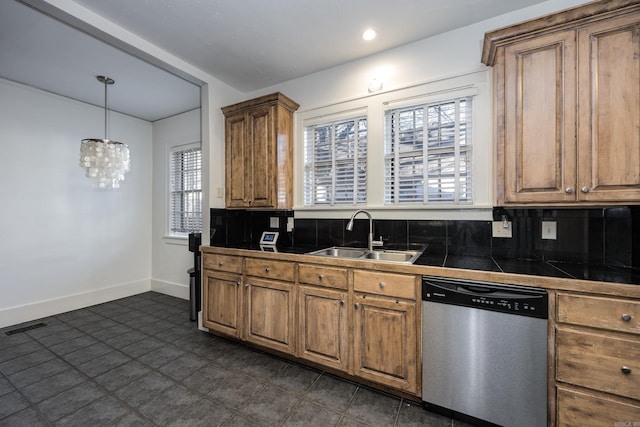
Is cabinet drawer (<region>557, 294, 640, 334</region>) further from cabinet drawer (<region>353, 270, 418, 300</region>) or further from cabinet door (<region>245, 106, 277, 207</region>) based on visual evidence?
cabinet door (<region>245, 106, 277, 207</region>)

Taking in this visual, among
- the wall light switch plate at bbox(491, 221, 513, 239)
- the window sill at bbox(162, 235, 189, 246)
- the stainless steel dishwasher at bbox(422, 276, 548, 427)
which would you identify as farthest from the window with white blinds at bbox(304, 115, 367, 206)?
the window sill at bbox(162, 235, 189, 246)

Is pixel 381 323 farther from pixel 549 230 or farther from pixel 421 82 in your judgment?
pixel 421 82

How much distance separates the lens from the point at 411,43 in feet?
7.98

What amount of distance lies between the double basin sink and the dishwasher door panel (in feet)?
1.81

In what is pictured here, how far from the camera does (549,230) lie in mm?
1945

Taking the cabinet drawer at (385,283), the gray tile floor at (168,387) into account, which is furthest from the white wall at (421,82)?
the gray tile floor at (168,387)

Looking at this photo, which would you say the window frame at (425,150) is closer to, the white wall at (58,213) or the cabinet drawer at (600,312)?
the cabinet drawer at (600,312)

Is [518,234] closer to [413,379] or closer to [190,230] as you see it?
[413,379]

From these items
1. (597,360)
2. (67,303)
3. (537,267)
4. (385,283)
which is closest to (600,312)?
(597,360)

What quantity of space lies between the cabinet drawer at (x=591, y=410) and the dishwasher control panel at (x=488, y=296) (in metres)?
0.41

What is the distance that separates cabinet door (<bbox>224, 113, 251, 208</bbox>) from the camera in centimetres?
293

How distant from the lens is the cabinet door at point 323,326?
2008mm

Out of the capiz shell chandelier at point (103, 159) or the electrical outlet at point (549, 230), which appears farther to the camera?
the capiz shell chandelier at point (103, 159)

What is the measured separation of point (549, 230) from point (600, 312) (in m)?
0.77
